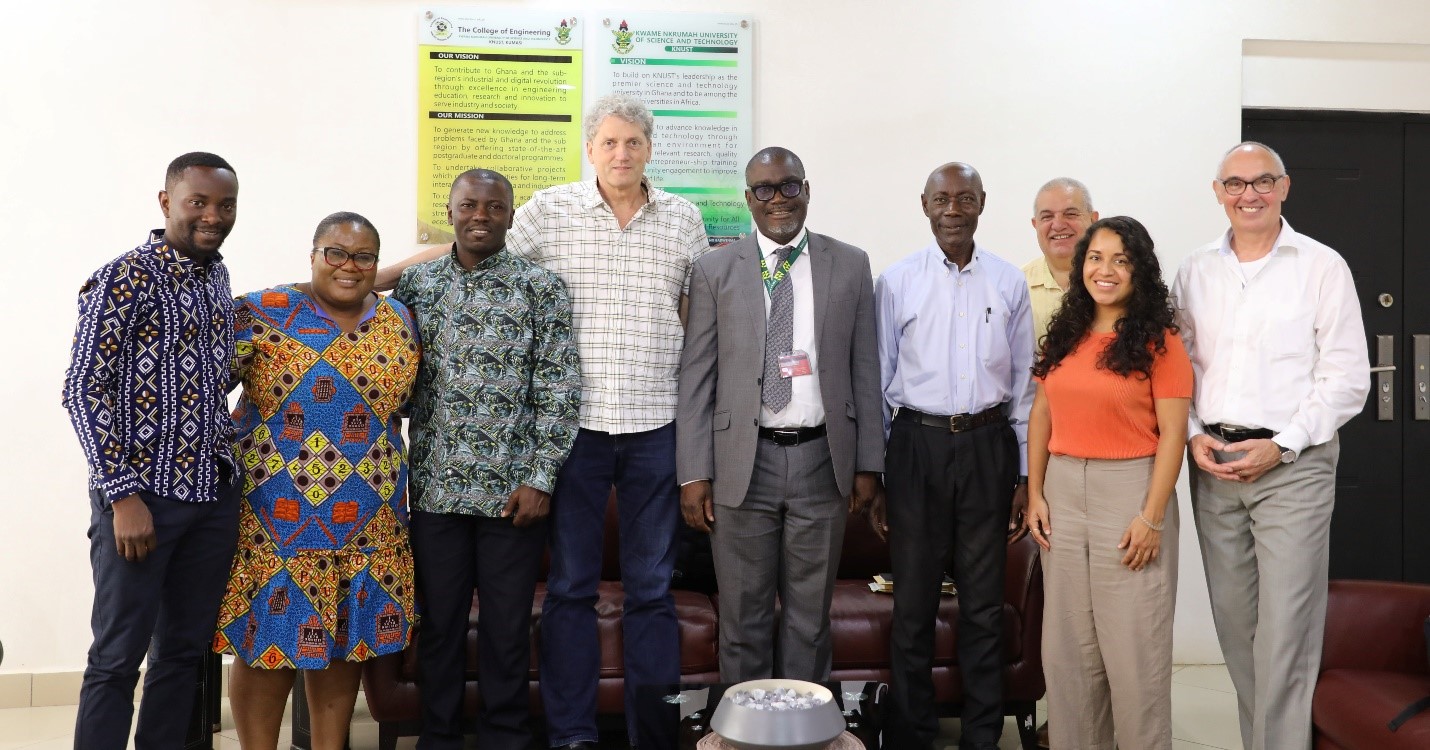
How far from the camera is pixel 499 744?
281cm

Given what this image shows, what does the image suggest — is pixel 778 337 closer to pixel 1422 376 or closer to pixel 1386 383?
pixel 1386 383

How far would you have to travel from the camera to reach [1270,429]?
103 inches

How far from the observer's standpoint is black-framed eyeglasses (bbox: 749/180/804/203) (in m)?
2.85

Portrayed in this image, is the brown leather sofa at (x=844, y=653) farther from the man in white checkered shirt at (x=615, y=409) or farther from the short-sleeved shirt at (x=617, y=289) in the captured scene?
the short-sleeved shirt at (x=617, y=289)

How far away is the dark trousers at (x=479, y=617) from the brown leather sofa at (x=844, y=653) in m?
0.16

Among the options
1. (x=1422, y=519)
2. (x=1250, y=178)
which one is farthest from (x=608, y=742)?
(x=1422, y=519)

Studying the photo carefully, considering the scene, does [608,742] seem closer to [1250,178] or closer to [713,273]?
[713,273]

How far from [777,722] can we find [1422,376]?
3885mm

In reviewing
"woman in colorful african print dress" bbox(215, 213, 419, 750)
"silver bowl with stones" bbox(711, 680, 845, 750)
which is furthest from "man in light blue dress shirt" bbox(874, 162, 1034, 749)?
"woman in colorful african print dress" bbox(215, 213, 419, 750)

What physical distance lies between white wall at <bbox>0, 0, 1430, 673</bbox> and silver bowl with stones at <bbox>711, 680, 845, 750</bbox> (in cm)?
242

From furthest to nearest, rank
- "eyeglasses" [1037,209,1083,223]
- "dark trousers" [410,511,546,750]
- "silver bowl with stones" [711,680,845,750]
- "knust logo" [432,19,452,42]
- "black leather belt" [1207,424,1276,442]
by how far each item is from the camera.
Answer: "knust logo" [432,19,452,42], "eyeglasses" [1037,209,1083,223], "dark trousers" [410,511,546,750], "black leather belt" [1207,424,1276,442], "silver bowl with stones" [711,680,845,750]

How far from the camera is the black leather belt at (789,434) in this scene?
282 cm

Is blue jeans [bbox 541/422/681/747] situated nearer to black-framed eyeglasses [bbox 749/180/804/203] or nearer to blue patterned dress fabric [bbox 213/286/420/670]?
blue patterned dress fabric [bbox 213/286/420/670]

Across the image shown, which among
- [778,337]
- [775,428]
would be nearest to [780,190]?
[778,337]
